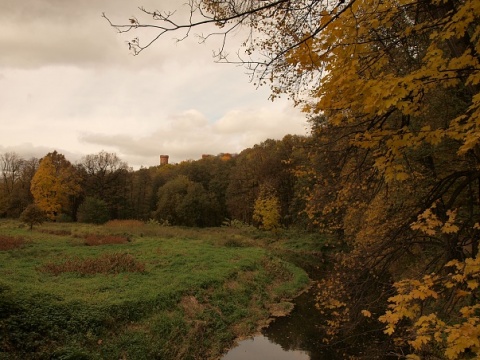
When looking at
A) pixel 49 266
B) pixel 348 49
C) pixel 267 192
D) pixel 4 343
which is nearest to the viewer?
pixel 348 49

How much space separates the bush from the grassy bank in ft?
76.6

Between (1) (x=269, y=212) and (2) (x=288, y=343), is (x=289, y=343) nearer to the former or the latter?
(2) (x=288, y=343)

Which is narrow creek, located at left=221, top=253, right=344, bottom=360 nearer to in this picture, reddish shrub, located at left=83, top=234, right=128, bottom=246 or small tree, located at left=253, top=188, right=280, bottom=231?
reddish shrub, located at left=83, top=234, right=128, bottom=246

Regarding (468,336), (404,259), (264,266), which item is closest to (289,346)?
(404,259)

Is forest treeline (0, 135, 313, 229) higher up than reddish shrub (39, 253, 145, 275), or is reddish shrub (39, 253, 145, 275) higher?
forest treeline (0, 135, 313, 229)

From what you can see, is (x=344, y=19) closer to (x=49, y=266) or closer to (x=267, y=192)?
(x=49, y=266)

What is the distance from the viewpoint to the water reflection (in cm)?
1180

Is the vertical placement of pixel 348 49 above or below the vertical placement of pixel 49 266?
above

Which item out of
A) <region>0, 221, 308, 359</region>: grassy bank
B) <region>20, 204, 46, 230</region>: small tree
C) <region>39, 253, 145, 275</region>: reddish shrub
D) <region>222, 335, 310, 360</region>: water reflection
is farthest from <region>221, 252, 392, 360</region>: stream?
<region>20, 204, 46, 230</region>: small tree

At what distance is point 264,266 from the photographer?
21.7 meters

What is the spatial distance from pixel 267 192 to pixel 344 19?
120 feet

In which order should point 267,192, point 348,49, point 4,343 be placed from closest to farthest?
1. point 348,49
2. point 4,343
3. point 267,192

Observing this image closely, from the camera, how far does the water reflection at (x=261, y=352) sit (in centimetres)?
1180

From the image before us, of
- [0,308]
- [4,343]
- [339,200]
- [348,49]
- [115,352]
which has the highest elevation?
[348,49]
